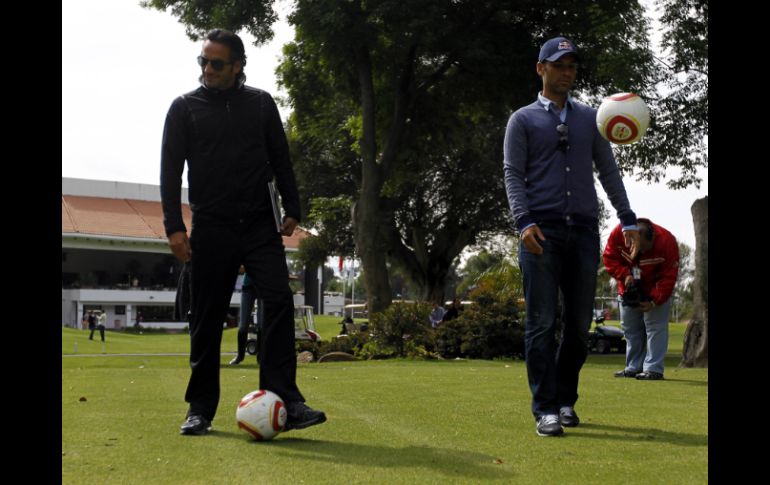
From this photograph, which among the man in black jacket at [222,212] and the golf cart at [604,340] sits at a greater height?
the man in black jacket at [222,212]

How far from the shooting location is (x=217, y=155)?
5.38 metres

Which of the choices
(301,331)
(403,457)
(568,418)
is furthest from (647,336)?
Result: (301,331)

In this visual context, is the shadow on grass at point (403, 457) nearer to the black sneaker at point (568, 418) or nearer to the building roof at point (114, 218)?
the black sneaker at point (568, 418)

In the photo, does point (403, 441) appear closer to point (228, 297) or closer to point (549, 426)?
point (549, 426)

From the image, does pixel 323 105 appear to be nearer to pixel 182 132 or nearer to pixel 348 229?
pixel 348 229

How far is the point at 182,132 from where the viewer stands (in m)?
5.42

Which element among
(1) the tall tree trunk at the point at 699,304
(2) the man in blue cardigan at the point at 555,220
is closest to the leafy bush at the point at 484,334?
(1) the tall tree trunk at the point at 699,304

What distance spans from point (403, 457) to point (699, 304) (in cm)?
1106

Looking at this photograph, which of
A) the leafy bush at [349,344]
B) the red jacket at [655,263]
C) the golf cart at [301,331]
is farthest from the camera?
the golf cart at [301,331]

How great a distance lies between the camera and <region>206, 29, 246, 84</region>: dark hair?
5371 millimetres

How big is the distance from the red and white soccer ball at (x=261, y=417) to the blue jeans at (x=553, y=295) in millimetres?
1549

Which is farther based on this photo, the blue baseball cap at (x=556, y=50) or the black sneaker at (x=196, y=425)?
the blue baseball cap at (x=556, y=50)

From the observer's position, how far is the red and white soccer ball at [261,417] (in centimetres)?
496
